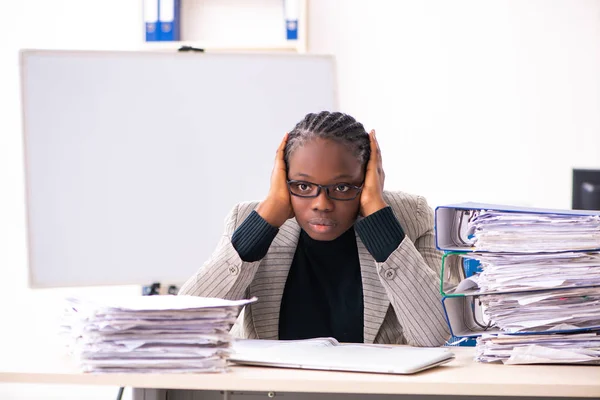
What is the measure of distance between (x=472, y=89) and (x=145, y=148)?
1.87 metres

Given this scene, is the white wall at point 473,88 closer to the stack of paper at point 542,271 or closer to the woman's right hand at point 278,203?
the woman's right hand at point 278,203

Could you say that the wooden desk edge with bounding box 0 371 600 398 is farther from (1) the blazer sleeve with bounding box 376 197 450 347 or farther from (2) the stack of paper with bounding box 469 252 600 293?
(1) the blazer sleeve with bounding box 376 197 450 347

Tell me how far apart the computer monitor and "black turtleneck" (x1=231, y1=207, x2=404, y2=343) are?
1.80 feet

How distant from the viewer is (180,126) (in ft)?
8.33

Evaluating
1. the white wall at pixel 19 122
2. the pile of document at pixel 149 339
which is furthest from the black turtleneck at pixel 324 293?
the white wall at pixel 19 122

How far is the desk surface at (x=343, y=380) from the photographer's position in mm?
983

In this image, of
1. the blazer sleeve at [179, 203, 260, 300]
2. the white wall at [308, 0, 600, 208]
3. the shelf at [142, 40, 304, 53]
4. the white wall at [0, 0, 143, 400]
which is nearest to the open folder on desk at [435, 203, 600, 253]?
the blazer sleeve at [179, 203, 260, 300]

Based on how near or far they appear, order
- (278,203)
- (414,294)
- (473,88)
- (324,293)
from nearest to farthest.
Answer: (414,294) → (278,203) → (324,293) → (473,88)

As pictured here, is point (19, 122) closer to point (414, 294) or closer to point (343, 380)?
point (414, 294)

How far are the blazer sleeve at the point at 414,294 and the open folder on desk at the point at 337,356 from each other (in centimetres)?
20

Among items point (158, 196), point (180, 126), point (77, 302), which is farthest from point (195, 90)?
point (77, 302)

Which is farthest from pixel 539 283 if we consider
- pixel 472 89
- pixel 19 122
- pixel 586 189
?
pixel 19 122

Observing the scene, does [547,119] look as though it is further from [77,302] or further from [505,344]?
[77,302]

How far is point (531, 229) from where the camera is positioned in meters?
1.20
